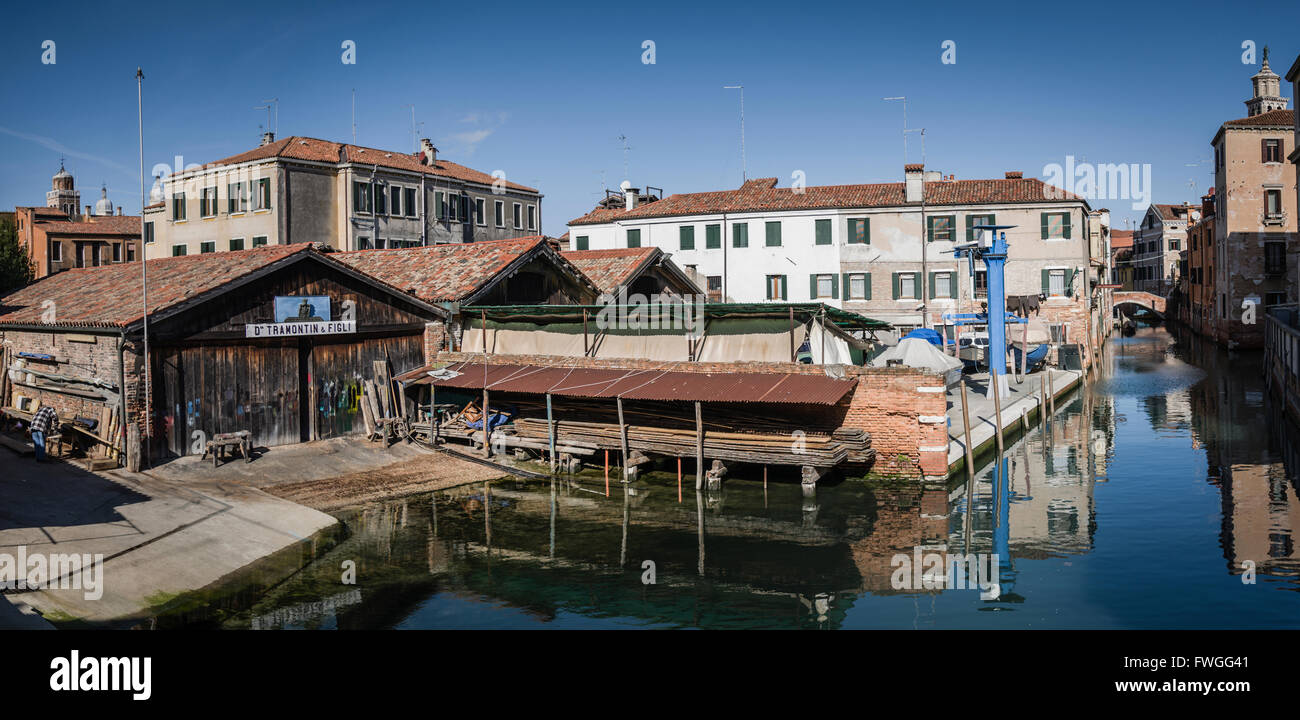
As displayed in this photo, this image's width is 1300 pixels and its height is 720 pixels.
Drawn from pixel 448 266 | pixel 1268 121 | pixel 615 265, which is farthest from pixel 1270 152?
pixel 448 266

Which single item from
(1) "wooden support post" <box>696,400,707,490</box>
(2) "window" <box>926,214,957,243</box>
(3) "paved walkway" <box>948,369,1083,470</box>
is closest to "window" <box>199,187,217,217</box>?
(1) "wooden support post" <box>696,400,707,490</box>

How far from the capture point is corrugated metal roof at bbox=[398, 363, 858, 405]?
18922 millimetres

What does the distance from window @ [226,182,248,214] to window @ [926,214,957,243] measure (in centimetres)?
3149

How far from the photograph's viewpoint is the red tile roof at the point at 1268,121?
48.2 metres

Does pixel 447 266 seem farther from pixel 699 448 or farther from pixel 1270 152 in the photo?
pixel 1270 152

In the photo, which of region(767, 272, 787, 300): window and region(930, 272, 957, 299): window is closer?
region(930, 272, 957, 299): window

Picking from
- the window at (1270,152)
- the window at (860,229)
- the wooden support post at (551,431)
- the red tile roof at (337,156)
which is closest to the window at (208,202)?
the red tile roof at (337,156)

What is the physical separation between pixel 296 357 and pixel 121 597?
10.3 metres

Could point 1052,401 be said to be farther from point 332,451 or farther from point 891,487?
point 332,451

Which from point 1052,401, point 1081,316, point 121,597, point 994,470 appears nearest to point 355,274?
point 121,597

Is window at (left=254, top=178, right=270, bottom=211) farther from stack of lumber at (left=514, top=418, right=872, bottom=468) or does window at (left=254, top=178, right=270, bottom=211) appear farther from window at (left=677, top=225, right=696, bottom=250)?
stack of lumber at (left=514, top=418, right=872, bottom=468)

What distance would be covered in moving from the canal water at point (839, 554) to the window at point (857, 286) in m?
23.3

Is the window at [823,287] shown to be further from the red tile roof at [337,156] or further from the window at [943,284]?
the red tile roof at [337,156]

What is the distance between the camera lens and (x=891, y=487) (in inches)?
779
